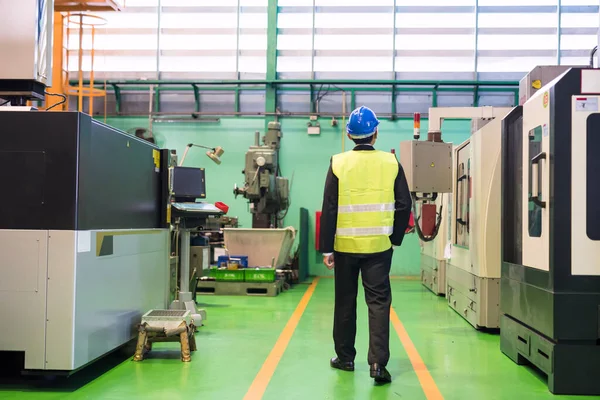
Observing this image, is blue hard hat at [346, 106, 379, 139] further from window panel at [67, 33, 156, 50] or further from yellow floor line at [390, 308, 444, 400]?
window panel at [67, 33, 156, 50]

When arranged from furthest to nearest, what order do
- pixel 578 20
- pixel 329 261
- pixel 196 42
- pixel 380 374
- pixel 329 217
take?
pixel 196 42 < pixel 578 20 < pixel 329 261 < pixel 329 217 < pixel 380 374

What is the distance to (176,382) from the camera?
146 inches

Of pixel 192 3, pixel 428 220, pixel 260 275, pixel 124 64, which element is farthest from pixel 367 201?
pixel 124 64

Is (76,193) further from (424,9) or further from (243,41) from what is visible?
(424,9)

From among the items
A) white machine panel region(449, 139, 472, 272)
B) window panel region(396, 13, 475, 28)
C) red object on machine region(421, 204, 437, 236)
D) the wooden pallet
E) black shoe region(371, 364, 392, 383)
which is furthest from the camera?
window panel region(396, 13, 475, 28)

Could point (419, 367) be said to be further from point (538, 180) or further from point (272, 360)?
point (538, 180)

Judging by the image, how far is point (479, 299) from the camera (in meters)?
5.49

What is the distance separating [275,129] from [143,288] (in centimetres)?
561

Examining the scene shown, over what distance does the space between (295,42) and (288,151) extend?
2070mm

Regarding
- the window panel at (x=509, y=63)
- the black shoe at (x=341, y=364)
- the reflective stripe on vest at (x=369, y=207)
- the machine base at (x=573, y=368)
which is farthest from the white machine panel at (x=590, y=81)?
the window panel at (x=509, y=63)

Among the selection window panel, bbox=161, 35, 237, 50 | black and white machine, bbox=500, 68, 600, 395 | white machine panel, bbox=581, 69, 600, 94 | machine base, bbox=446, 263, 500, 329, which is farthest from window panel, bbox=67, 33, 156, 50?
white machine panel, bbox=581, 69, 600, 94

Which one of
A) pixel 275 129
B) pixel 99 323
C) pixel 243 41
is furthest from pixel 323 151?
pixel 99 323

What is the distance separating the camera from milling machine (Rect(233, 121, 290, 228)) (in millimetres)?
8656

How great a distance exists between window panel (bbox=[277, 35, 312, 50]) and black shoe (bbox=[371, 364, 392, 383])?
330 inches
